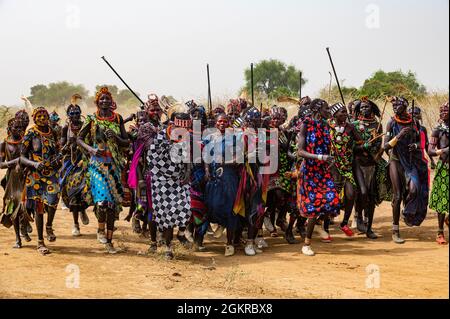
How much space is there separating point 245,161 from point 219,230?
4.80 feet

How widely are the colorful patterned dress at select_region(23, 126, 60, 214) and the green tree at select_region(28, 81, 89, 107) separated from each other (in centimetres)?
4402

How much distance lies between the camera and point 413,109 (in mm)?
9867

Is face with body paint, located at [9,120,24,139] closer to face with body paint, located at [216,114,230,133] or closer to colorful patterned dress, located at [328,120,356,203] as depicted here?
face with body paint, located at [216,114,230,133]

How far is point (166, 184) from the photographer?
8.69 metres

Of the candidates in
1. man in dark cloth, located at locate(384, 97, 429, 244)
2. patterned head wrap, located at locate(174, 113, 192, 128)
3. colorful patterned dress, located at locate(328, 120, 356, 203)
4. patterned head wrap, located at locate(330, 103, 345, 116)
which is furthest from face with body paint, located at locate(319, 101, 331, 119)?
patterned head wrap, located at locate(174, 113, 192, 128)

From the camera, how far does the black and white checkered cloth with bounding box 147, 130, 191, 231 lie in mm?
8672

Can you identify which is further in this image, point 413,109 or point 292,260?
point 413,109

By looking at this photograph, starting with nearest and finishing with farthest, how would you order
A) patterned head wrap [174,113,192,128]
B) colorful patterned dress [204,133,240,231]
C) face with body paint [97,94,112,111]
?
patterned head wrap [174,113,192,128] < face with body paint [97,94,112,111] < colorful patterned dress [204,133,240,231]

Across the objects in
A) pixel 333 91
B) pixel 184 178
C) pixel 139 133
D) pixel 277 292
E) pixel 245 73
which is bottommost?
pixel 277 292

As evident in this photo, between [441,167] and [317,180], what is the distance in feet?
6.11

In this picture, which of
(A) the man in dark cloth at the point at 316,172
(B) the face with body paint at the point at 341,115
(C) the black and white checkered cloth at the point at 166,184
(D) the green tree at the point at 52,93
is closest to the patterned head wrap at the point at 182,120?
(C) the black and white checkered cloth at the point at 166,184

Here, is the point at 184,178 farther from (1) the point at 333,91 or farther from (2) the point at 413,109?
(1) the point at 333,91

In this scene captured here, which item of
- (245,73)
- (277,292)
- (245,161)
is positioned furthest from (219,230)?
(245,73)

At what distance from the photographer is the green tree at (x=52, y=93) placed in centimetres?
5272
